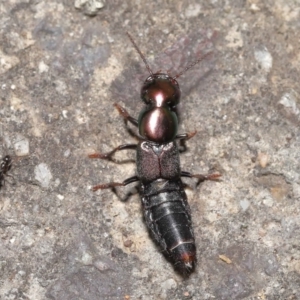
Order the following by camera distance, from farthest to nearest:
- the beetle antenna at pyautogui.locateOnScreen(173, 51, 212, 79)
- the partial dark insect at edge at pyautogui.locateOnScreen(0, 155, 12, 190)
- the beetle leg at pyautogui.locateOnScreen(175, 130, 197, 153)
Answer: the beetle antenna at pyautogui.locateOnScreen(173, 51, 212, 79)
the beetle leg at pyautogui.locateOnScreen(175, 130, 197, 153)
the partial dark insect at edge at pyautogui.locateOnScreen(0, 155, 12, 190)

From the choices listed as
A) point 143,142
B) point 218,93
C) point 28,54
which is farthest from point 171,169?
point 28,54

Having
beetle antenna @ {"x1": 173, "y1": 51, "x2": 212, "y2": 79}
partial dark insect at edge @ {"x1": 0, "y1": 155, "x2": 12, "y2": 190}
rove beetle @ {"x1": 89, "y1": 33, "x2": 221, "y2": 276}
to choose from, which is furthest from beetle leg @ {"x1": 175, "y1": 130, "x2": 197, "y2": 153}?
partial dark insect at edge @ {"x1": 0, "y1": 155, "x2": 12, "y2": 190}

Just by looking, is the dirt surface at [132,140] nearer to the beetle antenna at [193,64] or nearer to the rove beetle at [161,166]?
the beetle antenna at [193,64]

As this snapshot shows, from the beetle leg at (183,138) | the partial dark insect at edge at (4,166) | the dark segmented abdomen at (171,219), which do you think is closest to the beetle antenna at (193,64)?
the beetle leg at (183,138)

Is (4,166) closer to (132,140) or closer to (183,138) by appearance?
(132,140)

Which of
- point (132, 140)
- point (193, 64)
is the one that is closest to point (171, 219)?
point (132, 140)

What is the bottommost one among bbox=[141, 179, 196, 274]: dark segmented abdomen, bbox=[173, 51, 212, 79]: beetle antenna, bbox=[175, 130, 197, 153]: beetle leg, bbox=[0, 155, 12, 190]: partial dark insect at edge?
bbox=[141, 179, 196, 274]: dark segmented abdomen

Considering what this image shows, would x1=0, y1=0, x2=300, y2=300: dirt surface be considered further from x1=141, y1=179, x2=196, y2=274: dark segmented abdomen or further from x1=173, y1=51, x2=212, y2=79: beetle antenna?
x1=141, y1=179, x2=196, y2=274: dark segmented abdomen
